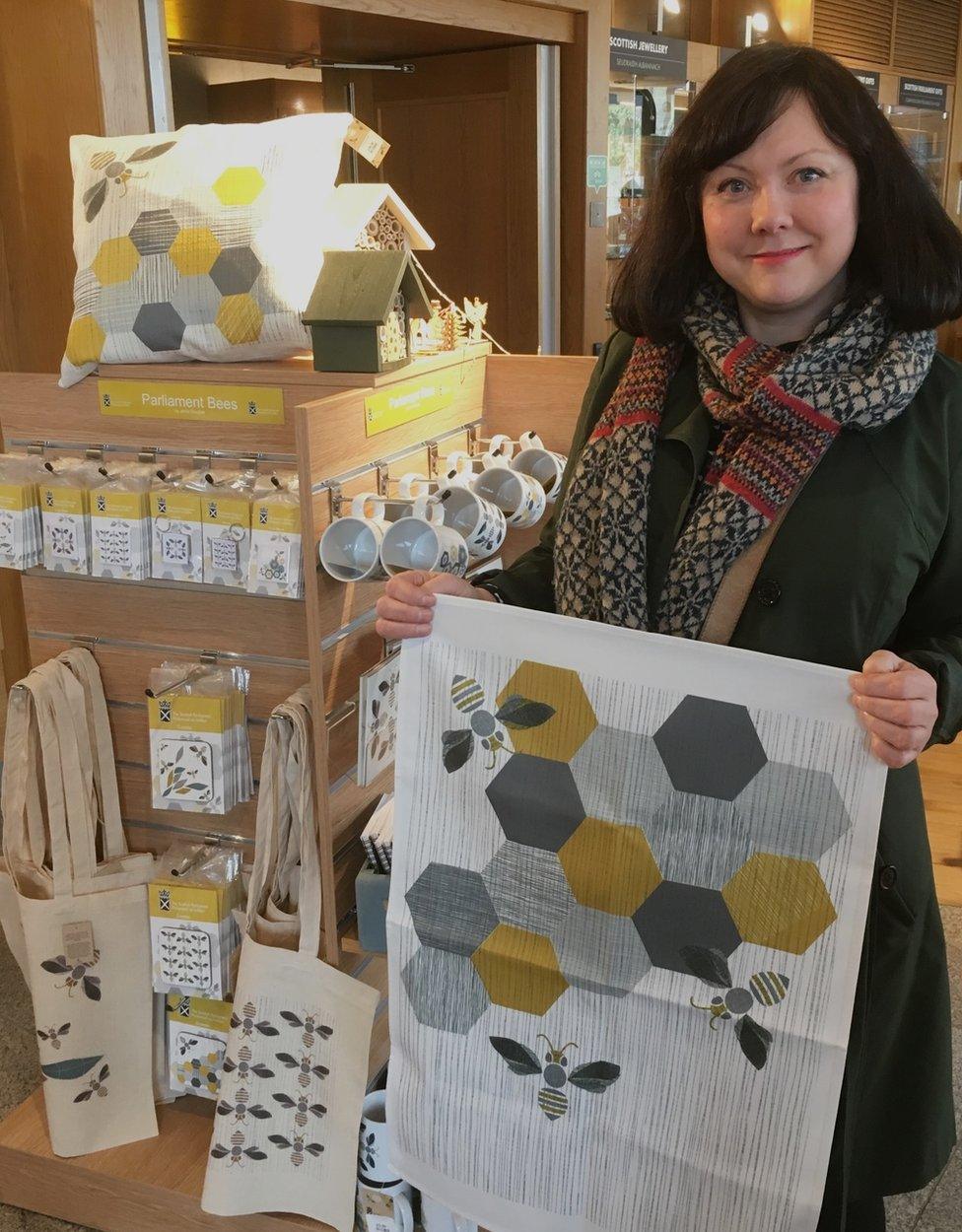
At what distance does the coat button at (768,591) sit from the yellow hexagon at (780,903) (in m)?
0.26

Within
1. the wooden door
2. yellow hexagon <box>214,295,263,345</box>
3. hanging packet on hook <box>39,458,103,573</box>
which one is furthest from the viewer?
the wooden door

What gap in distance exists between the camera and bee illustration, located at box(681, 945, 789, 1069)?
126 cm

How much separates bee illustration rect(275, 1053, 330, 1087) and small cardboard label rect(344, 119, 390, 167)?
143 cm

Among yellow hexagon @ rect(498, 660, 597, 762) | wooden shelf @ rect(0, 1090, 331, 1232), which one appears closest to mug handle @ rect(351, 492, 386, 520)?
yellow hexagon @ rect(498, 660, 597, 762)

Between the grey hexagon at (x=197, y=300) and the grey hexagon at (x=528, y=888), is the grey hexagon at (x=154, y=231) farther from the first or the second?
the grey hexagon at (x=528, y=888)

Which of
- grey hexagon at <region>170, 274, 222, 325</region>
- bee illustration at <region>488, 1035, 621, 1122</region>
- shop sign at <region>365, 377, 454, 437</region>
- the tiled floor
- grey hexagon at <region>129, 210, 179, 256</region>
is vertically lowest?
the tiled floor

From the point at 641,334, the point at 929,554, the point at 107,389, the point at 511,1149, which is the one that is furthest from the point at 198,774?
the point at 929,554

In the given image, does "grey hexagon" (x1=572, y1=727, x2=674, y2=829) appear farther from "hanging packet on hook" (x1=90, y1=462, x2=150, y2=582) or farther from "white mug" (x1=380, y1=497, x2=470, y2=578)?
"hanging packet on hook" (x1=90, y1=462, x2=150, y2=582)

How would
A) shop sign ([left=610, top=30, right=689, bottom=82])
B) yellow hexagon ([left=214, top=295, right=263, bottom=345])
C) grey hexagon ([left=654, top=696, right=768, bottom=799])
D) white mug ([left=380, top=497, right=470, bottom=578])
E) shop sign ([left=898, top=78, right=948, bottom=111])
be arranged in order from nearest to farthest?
grey hexagon ([left=654, top=696, right=768, bottom=799])
white mug ([left=380, top=497, right=470, bottom=578])
yellow hexagon ([left=214, top=295, right=263, bottom=345])
shop sign ([left=610, top=30, right=689, bottom=82])
shop sign ([left=898, top=78, right=948, bottom=111])

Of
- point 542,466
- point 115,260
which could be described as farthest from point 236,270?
point 542,466

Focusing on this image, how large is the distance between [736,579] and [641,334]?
338 millimetres

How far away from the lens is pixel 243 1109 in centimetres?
191

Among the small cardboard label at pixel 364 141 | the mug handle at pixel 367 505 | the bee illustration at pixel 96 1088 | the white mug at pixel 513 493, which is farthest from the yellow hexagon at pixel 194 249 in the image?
the bee illustration at pixel 96 1088

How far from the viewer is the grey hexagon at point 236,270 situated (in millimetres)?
1735
